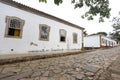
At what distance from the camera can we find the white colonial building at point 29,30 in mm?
8219

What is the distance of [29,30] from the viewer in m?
9.89

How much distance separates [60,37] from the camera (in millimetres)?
13688

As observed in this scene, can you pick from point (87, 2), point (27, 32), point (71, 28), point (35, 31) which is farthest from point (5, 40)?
point (71, 28)

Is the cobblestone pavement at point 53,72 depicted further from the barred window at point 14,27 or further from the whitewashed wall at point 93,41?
the whitewashed wall at point 93,41

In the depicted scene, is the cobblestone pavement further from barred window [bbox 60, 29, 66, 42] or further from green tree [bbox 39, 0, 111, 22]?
barred window [bbox 60, 29, 66, 42]

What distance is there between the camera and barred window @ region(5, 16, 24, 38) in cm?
831

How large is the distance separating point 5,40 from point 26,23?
96.4 inches

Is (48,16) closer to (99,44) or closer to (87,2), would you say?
(87,2)

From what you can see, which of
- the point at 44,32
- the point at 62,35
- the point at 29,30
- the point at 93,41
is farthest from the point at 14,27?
the point at 93,41

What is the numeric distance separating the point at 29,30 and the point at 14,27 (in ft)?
4.72

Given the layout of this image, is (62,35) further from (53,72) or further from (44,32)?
(53,72)

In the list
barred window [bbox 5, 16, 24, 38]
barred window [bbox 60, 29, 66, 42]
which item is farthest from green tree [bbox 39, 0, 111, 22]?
barred window [bbox 60, 29, 66, 42]

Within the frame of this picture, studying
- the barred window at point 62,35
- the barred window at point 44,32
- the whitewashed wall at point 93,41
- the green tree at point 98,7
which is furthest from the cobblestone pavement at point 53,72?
the whitewashed wall at point 93,41

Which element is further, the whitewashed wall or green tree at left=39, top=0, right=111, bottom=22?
the whitewashed wall
